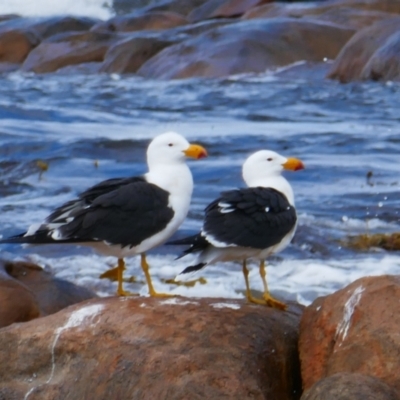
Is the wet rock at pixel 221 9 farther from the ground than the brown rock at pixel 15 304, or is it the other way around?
the brown rock at pixel 15 304

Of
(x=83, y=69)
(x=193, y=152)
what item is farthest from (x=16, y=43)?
(x=193, y=152)

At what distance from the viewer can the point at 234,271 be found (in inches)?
334

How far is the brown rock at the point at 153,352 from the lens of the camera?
4.79 m

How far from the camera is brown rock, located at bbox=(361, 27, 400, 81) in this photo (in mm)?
18344

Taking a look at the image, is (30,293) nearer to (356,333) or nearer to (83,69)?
(356,333)

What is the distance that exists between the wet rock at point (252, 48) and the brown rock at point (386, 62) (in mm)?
2411

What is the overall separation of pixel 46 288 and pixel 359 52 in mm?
13246

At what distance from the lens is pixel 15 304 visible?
6422mm

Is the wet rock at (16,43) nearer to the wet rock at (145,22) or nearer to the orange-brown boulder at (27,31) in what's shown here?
the orange-brown boulder at (27,31)

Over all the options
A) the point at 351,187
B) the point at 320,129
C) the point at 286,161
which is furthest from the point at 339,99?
the point at 286,161

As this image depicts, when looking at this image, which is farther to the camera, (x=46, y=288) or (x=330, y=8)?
(x=330, y=8)

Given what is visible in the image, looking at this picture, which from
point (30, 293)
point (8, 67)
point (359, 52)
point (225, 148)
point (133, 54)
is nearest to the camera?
point (30, 293)

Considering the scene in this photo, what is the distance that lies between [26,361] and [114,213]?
860mm

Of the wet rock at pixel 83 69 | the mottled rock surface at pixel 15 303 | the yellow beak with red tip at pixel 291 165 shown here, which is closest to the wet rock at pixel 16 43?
the wet rock at pixel 83 69
